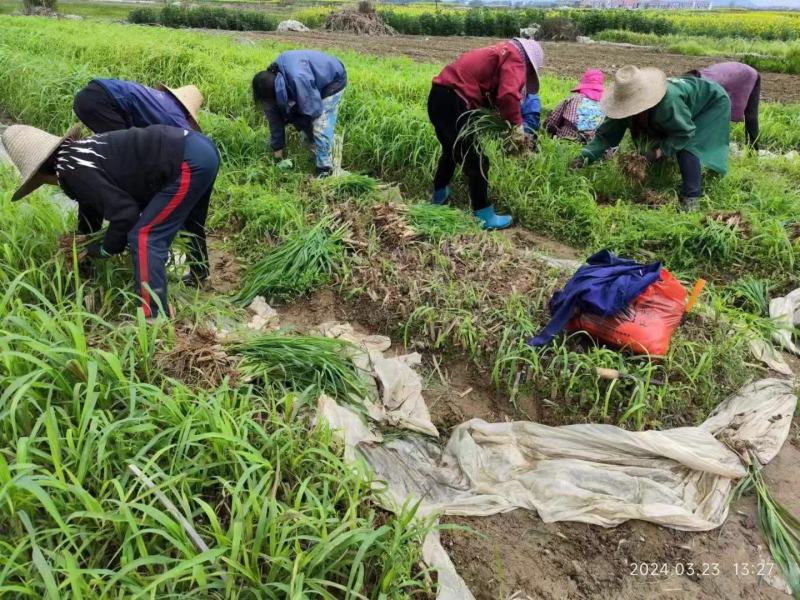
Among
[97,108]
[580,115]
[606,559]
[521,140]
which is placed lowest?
[606,559]

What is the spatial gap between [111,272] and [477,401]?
1.96 m

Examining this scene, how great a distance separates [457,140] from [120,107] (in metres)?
2.32

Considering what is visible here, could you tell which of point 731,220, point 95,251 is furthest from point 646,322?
point 95,251

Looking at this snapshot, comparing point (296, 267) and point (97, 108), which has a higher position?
point (97, 108)

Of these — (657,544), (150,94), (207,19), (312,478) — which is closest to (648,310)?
(657,544)

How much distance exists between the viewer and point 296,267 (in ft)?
11.0

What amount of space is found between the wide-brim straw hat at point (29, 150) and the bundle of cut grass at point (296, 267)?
3.99 feet

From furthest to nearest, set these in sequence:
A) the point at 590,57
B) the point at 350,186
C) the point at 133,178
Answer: the point at 590,57, the point at 350,186, the point at 133,178

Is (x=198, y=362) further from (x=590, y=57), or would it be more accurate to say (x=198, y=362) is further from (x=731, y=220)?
(x=590, y=57)

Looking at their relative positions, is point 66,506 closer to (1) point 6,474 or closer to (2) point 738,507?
(1) point 6,474

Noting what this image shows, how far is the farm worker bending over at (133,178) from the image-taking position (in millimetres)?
2398

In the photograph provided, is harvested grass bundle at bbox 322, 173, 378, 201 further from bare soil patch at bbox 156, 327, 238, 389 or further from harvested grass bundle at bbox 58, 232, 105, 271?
bare soil patch at bbox 156, 327, 238, 389

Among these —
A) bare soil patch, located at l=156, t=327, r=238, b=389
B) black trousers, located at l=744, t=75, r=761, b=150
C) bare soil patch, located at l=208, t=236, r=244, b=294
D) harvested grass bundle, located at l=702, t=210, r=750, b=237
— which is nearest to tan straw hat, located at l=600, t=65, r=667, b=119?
harvested grass bundle, located at l=702, t=210, r=750, b=237

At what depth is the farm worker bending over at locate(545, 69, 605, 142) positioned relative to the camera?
509 cm
